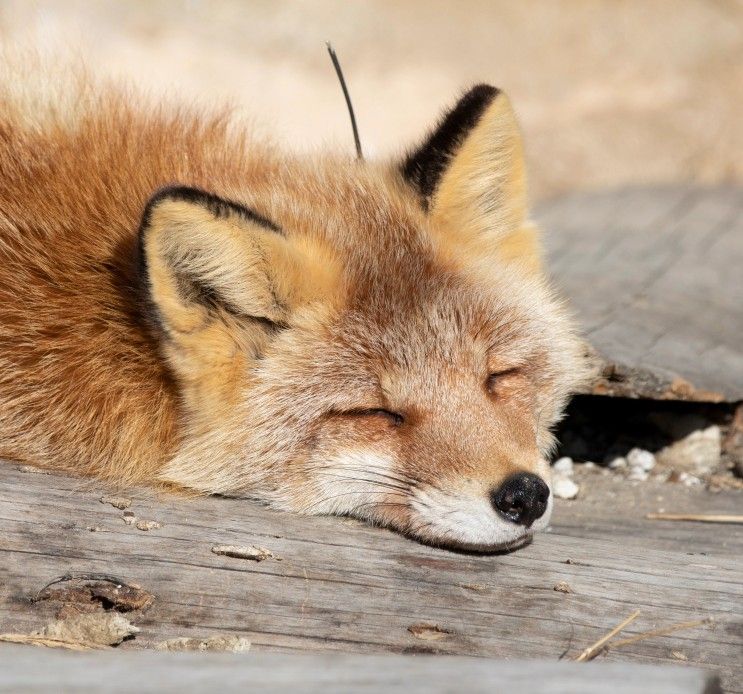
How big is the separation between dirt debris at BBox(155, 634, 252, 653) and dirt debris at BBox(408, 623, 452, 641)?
0.44 m

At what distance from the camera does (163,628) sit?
8.11 feet

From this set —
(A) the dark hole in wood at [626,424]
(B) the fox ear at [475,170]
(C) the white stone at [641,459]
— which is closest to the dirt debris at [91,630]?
(B) the fox ear at [475,170]

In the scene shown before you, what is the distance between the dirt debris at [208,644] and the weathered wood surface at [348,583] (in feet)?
0.11

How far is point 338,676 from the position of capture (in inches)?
68.7

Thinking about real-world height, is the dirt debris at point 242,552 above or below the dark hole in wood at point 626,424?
above

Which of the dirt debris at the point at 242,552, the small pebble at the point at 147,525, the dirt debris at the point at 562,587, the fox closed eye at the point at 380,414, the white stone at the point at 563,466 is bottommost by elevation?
the white stone at the point at 563,466

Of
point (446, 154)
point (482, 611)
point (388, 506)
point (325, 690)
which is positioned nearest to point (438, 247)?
point (446, 154)

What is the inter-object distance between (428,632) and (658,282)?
3.67 m

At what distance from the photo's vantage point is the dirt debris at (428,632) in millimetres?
2498

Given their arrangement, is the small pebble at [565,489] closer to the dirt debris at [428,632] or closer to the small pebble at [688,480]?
the small pebble at [688,480]

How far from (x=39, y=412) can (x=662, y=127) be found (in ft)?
31.8

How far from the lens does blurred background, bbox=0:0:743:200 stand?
11.1 m

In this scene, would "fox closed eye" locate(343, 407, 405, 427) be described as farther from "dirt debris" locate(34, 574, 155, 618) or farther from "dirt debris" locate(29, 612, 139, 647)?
"dirt debris" locate(29, 612, 139, 647)

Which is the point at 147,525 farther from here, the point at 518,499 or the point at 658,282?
the point at 658,282
